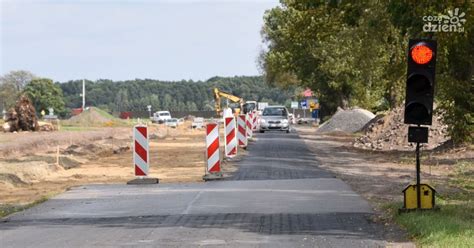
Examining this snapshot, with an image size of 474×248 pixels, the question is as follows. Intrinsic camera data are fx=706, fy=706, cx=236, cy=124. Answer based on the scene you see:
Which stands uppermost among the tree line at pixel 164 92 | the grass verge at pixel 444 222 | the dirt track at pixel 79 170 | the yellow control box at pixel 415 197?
the tree line at pixel 164 92

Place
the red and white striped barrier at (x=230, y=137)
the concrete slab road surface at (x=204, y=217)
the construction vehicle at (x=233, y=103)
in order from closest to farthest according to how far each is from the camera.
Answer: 1. the concrete slab road surface at (x=204, y=217)
2. the red and white striped barrier at (x=230, y=137)
3. the construction vehicle at (x=233, y=103)

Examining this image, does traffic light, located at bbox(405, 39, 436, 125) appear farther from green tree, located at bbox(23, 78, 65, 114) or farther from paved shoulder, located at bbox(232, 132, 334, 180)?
green tree, located at bbox(23, 78, 65, 114)

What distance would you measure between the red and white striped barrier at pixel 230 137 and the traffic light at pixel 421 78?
12.3 m

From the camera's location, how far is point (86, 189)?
1594cm

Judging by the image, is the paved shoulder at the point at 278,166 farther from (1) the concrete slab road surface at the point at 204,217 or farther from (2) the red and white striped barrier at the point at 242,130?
(1) the concrete slab road surface at the point at 204,217

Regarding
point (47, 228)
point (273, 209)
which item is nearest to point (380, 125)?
point (273, 209)

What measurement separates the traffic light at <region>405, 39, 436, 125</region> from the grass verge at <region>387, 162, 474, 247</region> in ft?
4.70

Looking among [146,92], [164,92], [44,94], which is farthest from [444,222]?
[146,92]

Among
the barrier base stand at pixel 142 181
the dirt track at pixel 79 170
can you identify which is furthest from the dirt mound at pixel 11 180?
the barrier base stand at pixel 142 181

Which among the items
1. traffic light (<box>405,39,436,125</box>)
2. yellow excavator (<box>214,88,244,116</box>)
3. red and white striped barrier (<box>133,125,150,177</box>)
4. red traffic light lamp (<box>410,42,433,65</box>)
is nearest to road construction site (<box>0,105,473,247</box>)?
red and white striped barrier (<box>133,125,150,177</box>)

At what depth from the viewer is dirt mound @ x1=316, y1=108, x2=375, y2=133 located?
5356 cm

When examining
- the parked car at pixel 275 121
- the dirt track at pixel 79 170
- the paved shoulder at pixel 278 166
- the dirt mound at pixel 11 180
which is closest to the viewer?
the dirt track at pixel 79 170

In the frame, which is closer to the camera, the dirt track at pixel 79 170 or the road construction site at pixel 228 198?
the road construction site at pixel 228 198

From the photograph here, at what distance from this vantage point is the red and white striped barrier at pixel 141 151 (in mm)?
17188
